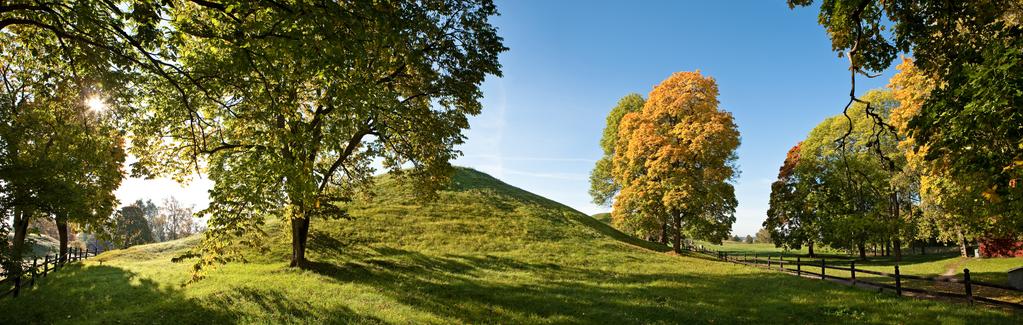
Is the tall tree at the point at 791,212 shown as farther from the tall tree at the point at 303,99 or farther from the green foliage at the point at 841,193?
the tall tree at the point at 303,99

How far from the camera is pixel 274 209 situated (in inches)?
589

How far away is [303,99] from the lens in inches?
731

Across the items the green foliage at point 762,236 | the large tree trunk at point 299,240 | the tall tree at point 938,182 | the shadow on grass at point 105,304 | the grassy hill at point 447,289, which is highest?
the tall tree at point 938,182

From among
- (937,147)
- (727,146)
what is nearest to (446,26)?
(937,147)

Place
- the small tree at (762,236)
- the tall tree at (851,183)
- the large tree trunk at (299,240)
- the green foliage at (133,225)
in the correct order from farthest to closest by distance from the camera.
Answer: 1. the small tree at (762,236)
2. the green foliage at (133,225)
3. the tall tree at (851,183)
4. the large tree trunk at (299,240)

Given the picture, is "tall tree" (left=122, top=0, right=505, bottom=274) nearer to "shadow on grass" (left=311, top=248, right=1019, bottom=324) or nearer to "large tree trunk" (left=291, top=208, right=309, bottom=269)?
"large tree trunk" (left=291, top=208, right=309, bottom=269)

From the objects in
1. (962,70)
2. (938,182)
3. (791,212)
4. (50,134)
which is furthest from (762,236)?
(50,134)

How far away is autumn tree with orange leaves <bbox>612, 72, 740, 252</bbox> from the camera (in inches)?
1244

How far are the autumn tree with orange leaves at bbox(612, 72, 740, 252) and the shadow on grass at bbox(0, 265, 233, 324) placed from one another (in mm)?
27987

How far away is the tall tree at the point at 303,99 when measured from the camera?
8.16 meters

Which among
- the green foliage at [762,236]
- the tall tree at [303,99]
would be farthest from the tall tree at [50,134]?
the green foliage at [762,236]

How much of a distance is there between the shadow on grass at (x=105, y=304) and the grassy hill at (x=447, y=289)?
10cm

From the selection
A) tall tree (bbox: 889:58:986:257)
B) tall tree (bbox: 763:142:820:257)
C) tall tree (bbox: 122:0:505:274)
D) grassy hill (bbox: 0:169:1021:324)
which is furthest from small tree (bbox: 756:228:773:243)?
tall tree (bbox: 122:0:505:274)

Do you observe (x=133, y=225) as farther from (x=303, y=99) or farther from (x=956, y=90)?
(x=956, y=90)
